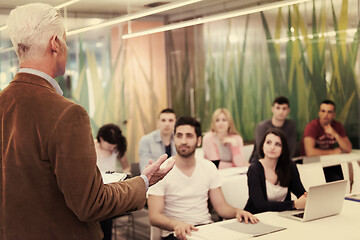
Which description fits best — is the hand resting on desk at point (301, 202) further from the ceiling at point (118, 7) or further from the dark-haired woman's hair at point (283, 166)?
the ceiling at point (118, 7)

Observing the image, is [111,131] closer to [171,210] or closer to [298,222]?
[171,210]

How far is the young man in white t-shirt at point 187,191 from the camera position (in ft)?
11.1

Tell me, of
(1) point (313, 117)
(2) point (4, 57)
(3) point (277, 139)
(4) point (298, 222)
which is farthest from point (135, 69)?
(4) point (298, 222)

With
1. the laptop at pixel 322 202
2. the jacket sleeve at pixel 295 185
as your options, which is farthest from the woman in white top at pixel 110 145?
the laptop at pixel 322 202

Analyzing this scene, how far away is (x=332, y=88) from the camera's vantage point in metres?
6.80

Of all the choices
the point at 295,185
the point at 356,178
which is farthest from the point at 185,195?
the point at 356,178

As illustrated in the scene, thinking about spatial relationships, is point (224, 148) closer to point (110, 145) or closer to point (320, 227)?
point (110, 145)

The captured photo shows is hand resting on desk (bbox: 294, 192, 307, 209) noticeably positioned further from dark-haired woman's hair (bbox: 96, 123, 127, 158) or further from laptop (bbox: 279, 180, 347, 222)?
dark-haired woman's hair (bbox: 96, 123, 127, 158)

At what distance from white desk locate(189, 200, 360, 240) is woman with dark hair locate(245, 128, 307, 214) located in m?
0.20

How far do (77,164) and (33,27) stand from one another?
1.54 feet

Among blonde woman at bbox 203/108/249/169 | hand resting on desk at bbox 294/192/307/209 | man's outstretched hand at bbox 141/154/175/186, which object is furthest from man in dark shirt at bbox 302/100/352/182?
man's outstretched hand at bbox 141/154/175/186

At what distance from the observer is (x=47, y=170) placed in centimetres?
148

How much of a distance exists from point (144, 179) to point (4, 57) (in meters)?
5.26

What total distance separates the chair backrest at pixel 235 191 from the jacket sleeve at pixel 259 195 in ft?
1.07
